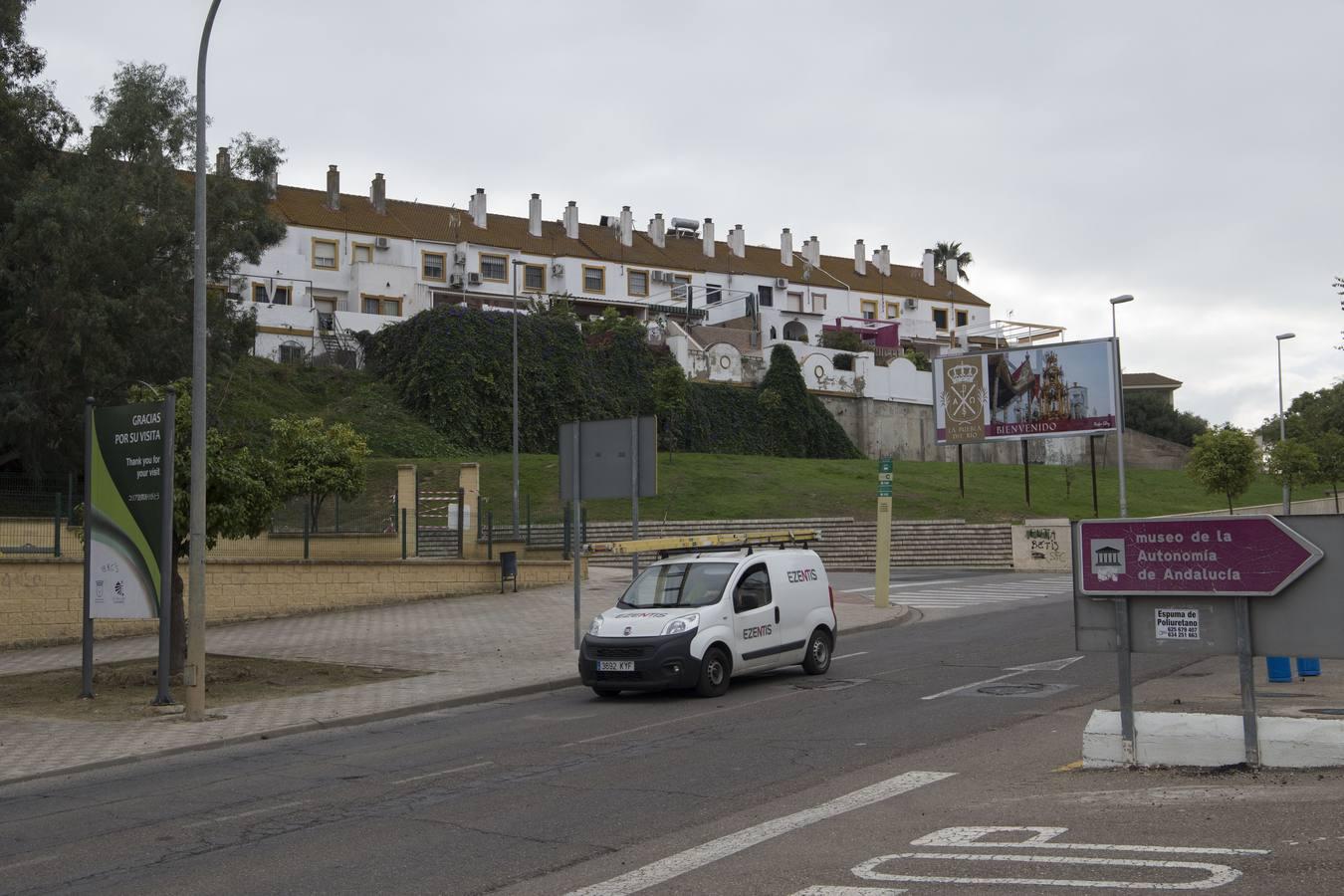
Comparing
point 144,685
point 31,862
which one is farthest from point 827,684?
point 31,862

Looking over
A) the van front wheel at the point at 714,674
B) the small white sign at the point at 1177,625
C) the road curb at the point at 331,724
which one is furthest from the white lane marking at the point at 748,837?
the road curb at the point at 331,724

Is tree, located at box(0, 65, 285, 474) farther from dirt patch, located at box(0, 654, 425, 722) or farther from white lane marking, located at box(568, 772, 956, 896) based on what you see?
white lane marking, located at box(568, 772, 956, 896)

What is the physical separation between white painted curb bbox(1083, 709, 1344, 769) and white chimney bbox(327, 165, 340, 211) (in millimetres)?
70351

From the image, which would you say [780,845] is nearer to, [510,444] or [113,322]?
[113,322]

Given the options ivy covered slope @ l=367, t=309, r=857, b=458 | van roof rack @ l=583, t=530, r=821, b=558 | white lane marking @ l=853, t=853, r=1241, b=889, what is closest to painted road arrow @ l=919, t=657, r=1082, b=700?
van roof rack @ l=583, t=530, r=821, b=558

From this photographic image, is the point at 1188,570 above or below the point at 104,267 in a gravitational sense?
below

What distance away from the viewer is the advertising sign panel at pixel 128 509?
14.4 m

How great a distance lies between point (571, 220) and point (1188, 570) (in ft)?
249

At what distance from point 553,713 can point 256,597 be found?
12.6 m

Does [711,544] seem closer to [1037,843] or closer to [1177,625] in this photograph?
[1177,625]

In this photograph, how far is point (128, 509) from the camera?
48.4ft

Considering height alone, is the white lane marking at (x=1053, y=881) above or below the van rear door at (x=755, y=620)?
below

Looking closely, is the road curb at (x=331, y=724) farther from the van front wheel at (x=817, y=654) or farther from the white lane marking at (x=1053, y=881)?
the white lane marking at (x=1053, y=881)

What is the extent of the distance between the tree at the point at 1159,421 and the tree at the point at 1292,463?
45340 mm
